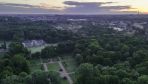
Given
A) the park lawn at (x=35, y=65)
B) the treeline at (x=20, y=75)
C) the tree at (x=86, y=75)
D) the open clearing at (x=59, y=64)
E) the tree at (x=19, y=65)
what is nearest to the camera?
the treeline at (x=20, y=75)

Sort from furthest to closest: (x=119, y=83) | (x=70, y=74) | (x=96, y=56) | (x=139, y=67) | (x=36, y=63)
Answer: (x=36, y=63) < (x=96, y=56) < (x=70, y=74) < (x=139, y=67) < (x=119, y=83)

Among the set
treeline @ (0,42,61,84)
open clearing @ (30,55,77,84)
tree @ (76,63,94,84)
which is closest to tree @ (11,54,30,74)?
treeline @ (0,42,61,84)

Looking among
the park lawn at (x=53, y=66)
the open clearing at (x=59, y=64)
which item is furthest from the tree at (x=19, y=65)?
the park lawn at (x=53, y=66)

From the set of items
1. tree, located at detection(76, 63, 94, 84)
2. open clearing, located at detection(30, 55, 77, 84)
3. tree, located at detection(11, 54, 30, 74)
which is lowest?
open clearing, located at detection(30, 55, 77, 84)

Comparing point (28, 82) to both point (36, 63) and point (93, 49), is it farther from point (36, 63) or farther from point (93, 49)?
point (93, 49)

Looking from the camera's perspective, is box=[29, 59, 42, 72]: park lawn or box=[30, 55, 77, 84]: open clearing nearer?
box=[30, 55, 77, 84]: open clearing

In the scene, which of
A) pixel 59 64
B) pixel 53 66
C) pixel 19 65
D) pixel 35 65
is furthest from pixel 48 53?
pixel 19 65

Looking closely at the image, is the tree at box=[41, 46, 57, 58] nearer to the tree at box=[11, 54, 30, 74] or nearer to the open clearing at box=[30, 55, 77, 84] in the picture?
the open clearing at box=[30, 55, 77, 84]

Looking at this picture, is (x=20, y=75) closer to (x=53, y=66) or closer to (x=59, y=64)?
(x=53, y=66)

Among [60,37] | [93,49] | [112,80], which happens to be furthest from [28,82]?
[60,37]

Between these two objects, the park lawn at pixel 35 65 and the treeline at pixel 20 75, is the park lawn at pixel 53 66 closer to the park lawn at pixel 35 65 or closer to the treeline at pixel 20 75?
the park lawn at pixel 35 65

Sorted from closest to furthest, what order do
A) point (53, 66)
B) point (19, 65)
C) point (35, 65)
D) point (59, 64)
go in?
point (19, 65), point (53, 66), point (35, 65), point (59, 64)
